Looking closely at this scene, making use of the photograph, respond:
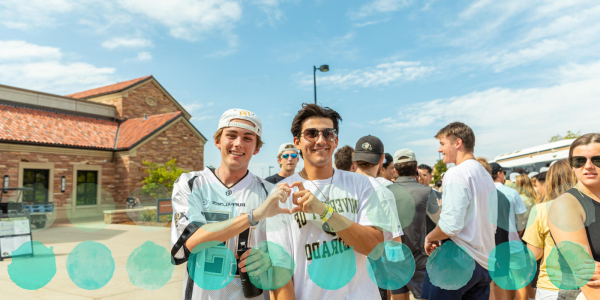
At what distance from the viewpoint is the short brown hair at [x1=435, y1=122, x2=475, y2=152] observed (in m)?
3.25

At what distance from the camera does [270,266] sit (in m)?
1.85

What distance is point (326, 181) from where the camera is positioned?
2078 mm

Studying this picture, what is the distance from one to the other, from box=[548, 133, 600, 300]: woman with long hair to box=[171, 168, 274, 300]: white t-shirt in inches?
68.4

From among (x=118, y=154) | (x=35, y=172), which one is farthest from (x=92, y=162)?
(x=35, y=172)

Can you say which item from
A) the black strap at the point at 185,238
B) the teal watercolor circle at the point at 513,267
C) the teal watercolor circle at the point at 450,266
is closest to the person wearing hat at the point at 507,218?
the teal watercolor circle at the point at 513,267

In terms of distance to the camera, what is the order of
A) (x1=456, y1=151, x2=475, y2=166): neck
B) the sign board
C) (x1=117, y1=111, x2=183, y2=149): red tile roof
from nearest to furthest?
1. (x1=456, y1=151, x2=475, y2=166): neck
2. the sign board
3. (x1=117, y1=111, x2=183, y2=149): red tile roof

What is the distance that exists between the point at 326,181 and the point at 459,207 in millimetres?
1424

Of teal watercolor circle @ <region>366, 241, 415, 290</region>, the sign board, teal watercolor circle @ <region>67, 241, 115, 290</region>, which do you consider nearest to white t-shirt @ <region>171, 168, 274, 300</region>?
teal watercolor circle @ <region>366, 241, 415, 290</region>

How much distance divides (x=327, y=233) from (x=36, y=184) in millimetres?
19836

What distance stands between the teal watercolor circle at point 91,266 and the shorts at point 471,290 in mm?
2451

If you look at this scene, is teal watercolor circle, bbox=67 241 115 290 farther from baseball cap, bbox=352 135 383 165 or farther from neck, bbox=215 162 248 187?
baseball cap, bbox=352 135 383 165

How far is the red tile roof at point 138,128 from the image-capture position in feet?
65.8

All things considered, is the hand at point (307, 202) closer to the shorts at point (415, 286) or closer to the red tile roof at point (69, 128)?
the shorts at point (415, 286)

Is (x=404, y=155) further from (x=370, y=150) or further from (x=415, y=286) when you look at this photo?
(x=415, y=286)
